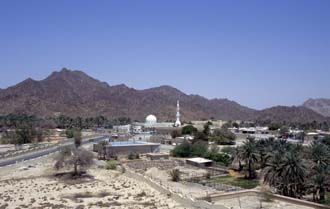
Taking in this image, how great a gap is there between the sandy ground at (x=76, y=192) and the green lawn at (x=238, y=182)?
8492 mm

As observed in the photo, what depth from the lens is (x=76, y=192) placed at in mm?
37875

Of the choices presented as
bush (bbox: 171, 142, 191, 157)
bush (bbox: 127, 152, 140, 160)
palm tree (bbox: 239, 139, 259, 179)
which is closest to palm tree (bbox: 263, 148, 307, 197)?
palm tree (bbox: 239, 139, 259, 179)

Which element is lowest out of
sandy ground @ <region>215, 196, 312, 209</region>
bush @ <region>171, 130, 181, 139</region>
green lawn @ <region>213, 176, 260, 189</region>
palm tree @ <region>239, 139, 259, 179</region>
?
sandy ground @ <region>215, 196, 312, 209</region>

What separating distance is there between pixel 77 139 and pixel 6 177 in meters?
34.4

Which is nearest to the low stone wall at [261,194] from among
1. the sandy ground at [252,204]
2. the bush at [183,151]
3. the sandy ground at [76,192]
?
the sandy ground at [252,204]

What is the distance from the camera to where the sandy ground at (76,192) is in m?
32.8

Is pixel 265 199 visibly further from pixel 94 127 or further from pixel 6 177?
pixel 94 127

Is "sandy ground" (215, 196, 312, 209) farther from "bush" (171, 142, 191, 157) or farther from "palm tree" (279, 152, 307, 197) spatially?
"bush" (171, 142, 191, 157)

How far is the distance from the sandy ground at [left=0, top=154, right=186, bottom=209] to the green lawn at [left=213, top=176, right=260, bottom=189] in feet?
27.9

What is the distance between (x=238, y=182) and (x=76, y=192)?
16746 mm

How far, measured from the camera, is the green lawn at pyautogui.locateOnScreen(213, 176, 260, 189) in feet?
133

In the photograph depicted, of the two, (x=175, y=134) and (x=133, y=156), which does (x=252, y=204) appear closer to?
(x=133, y=156)

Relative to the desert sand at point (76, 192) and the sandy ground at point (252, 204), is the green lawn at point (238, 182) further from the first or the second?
the desert sand at point (76, 192)

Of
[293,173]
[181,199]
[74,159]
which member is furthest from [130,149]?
[293,173]
